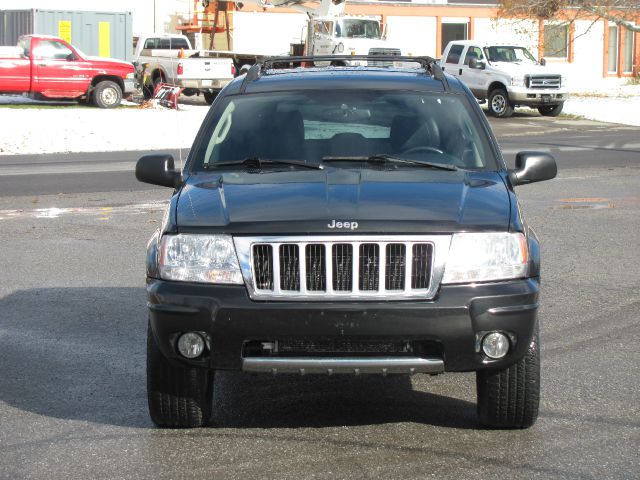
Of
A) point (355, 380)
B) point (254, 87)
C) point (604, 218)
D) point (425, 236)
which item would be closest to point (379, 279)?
point (425, 236)

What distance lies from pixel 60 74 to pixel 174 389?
27.0m

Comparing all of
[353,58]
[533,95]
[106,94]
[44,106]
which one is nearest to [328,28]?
[533,95]

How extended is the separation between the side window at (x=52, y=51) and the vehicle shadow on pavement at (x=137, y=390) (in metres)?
24.3

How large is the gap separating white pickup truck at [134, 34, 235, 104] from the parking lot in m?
23.1

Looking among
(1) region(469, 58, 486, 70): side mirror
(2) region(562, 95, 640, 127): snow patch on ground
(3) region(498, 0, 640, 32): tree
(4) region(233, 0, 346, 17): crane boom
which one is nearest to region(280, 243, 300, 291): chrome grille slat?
(2) region(562, 95, 640, 127): snow patch on ground

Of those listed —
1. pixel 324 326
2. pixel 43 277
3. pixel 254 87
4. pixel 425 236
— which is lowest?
pixel 43 277

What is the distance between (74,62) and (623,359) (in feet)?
86.6

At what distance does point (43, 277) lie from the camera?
9.80 metres

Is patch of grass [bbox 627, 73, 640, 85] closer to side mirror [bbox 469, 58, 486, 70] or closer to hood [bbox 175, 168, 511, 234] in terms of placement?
side mirror [bbox 469, 58, 486, 70]

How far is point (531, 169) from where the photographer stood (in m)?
6.25

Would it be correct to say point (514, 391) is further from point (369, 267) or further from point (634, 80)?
point (634, 80)

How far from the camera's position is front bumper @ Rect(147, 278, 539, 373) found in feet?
16.5

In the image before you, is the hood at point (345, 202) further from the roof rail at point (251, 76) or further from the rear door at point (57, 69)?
the rear door at point (57, 69)

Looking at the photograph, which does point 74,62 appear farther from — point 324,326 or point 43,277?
point 324,326
